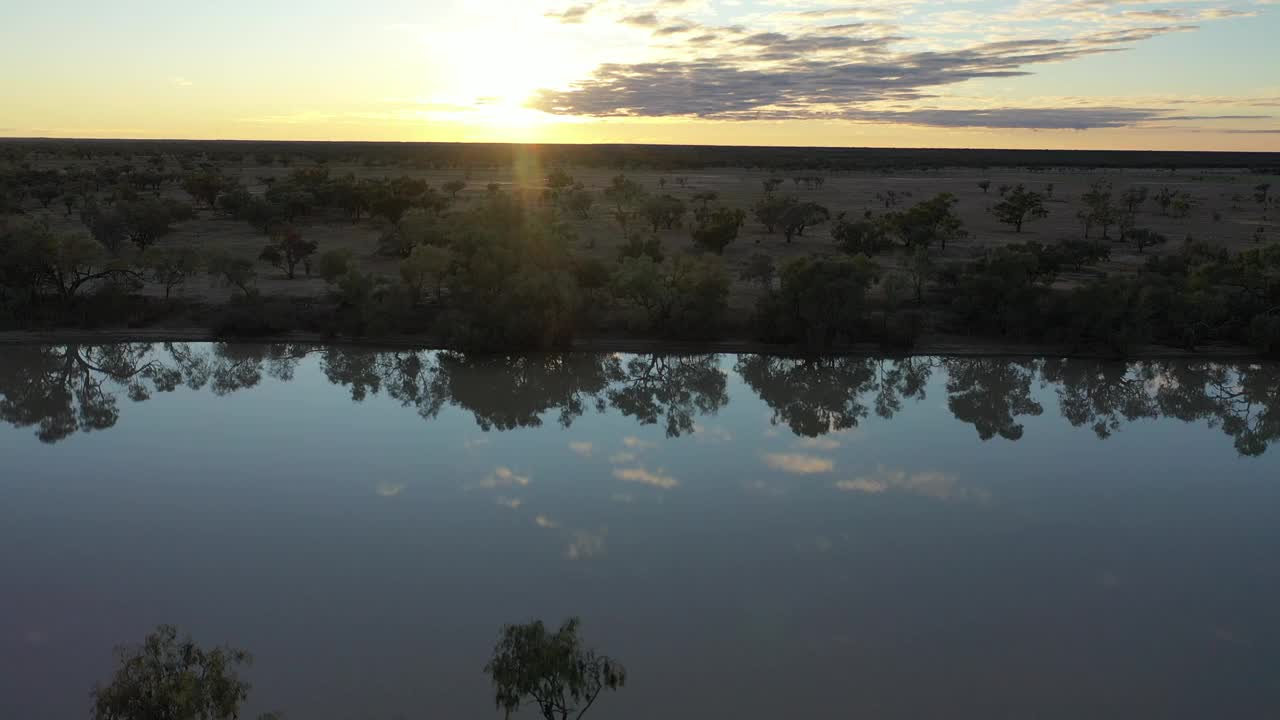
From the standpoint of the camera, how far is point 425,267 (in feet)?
132

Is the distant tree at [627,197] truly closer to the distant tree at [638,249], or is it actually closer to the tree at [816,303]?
the distant tree at [638,249]

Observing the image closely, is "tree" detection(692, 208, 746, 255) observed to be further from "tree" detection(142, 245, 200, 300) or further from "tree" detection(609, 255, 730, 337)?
"tree" detection(142, 245, 200, 300)

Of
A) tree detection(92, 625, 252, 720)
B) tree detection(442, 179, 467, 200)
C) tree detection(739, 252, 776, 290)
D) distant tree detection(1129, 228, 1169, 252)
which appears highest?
tree detection(442, 179, 467, 200)

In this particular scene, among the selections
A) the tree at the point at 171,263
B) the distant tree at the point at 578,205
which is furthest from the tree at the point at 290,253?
the distant tree at the point at 578,205

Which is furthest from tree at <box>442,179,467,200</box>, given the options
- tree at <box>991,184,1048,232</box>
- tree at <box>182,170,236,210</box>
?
tree at <box>991,184,1048,232</box>

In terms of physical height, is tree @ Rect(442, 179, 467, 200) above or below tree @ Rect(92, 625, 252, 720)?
above

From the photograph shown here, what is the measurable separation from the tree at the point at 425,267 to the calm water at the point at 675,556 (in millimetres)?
10442

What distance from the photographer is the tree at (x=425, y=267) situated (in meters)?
40.4

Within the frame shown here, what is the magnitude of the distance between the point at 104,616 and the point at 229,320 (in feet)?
77.3

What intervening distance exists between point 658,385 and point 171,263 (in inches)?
911

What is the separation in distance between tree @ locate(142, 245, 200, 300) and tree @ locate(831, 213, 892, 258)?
3310 centimetres

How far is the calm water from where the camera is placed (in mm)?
14594

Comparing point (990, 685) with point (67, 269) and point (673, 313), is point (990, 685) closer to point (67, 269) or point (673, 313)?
point (673, 313)

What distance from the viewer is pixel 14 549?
1903cm
